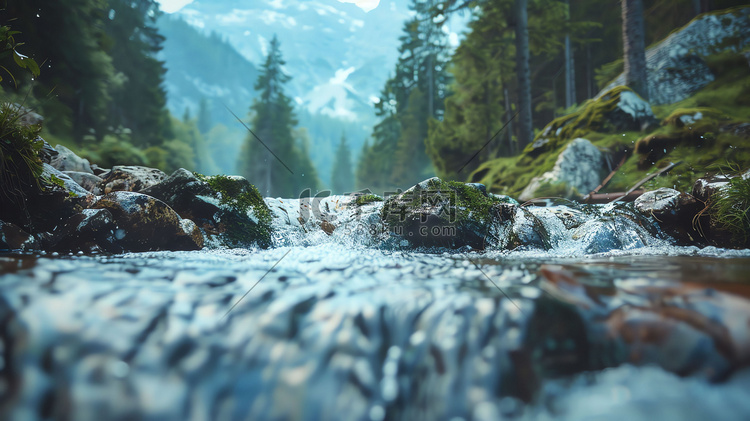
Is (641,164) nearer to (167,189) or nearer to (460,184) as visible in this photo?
(460,184)

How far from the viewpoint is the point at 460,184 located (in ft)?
16.4

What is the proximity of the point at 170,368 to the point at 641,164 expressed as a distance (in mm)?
10086

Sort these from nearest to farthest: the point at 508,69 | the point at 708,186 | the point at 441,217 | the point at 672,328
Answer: the point at 672,328
the point at 708,186
the point at 441,217
the point at 508,69

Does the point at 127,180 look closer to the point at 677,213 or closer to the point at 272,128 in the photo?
the point at 677,213

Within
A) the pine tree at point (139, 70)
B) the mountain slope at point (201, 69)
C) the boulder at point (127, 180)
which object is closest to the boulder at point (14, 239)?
the boulder at point (127, 180)

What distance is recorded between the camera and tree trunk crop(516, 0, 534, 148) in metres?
12.9

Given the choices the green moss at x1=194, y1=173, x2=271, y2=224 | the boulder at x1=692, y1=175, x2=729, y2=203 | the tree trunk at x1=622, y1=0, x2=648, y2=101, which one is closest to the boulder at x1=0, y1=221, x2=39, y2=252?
the green moss at x1=194, y1=173, x2=271, y2=224

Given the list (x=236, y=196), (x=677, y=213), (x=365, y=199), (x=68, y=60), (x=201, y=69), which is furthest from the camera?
(x=201, y=69)

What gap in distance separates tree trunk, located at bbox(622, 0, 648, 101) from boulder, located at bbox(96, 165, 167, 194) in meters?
13.9

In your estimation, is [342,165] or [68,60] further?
[342,165]

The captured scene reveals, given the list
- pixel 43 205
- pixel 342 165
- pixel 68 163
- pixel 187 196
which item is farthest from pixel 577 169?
pixel 342 165

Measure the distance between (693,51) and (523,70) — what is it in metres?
5.13

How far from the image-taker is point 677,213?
166 inches

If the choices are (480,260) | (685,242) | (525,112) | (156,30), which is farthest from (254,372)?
(156,30)
